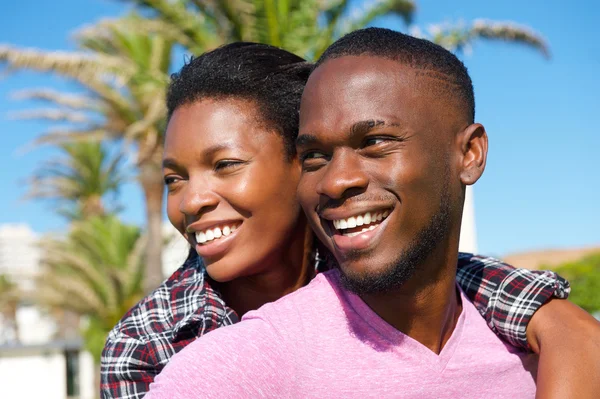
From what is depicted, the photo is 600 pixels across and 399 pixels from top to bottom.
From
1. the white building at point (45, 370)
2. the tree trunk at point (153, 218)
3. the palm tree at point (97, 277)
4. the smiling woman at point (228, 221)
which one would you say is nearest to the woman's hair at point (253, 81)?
the smiling woman at point (228, 221)

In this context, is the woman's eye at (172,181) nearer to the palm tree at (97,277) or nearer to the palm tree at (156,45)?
the palm tree at (156,45)

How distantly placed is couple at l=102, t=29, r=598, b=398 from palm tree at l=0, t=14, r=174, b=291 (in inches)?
339

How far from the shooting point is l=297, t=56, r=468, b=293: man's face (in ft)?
6.54

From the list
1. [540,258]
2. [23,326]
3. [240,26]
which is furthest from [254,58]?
[23,326]

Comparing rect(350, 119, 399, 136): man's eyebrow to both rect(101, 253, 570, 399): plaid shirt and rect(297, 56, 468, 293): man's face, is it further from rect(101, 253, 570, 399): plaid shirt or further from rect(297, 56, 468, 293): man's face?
rect(101, 253, 570, 399): plaid shirt

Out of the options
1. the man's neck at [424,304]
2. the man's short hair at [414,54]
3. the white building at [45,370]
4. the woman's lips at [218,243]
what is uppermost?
the man's short hair at [414,54]

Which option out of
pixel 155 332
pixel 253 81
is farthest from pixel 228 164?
pixel 155 332

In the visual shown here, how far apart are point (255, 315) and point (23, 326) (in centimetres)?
4465

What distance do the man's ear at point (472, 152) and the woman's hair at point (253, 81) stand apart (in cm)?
71

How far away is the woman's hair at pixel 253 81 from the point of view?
272cm

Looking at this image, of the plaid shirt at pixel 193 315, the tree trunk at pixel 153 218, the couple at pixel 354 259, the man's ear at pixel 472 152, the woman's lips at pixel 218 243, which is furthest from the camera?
the tree trunk at pixel 153 218

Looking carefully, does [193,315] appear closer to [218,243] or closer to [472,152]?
[218,243]

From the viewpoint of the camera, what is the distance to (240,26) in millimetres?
10516

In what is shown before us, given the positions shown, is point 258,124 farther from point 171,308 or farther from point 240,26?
point 240,26
